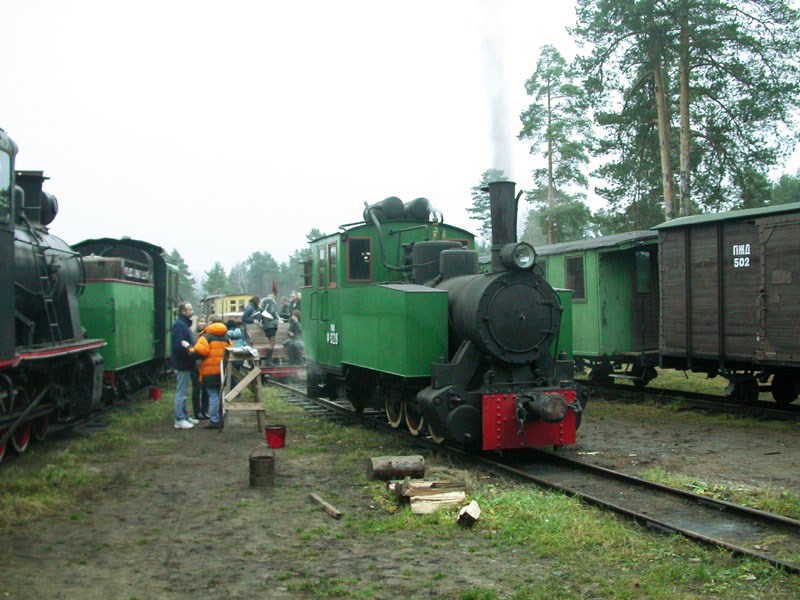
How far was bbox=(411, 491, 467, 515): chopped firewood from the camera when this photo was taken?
617 centimetres

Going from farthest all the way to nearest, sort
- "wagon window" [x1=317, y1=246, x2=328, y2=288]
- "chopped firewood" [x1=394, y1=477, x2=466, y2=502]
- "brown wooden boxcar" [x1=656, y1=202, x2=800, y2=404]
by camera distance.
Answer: "wagon window" [x1=317, y1=246, x2=328, y2=288]
"brown wooden boxcar" [x1=656, y1=202, x2=800, y2=404]
"chopped firewood" [x1=394, y1=477, x2=466, y2=502]

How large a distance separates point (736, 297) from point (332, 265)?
6000 mm

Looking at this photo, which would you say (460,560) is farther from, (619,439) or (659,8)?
(659,8)

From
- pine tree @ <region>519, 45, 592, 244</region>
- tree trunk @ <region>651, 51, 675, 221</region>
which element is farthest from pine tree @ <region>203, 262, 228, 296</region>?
tree trunk @ <region>651, 51, 675, 221</region>

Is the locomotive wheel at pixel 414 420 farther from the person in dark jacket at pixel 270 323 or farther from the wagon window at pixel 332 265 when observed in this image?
the person in dark jacket at pixel 270 323

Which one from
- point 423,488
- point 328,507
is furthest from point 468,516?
point 328,507

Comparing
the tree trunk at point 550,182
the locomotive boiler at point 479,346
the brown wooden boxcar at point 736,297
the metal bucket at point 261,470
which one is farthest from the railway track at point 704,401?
the tree trunk at point 550,182

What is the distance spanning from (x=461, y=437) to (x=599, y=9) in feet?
53.0

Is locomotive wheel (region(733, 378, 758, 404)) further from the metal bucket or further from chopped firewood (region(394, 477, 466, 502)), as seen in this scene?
the metal bucket

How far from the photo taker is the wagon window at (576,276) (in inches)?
576

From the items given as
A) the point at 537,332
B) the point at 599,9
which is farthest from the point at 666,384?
the point at 599,9

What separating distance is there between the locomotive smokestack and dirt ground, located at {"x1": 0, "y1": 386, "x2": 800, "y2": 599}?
258 cm

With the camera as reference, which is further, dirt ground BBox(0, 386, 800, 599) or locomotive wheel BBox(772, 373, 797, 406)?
locomotive wheel BBox(772, 373, 797, 406)

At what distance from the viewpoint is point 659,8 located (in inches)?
772
